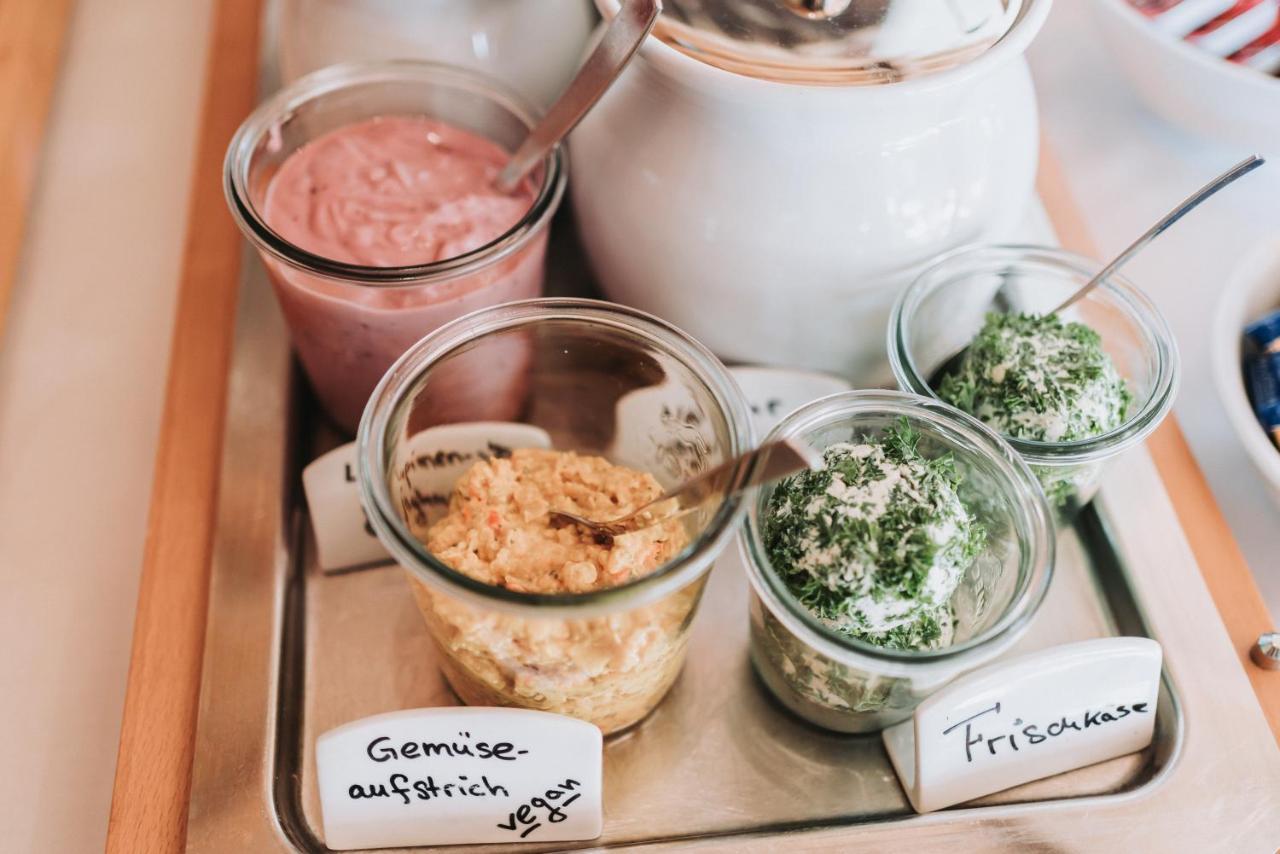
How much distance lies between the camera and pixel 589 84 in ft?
2.30

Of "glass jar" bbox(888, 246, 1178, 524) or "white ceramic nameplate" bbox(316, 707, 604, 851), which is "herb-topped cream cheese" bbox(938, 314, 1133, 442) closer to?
"glass jar" bbox(888, 246, 1178, 524)

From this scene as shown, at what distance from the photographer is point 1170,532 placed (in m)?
0.79

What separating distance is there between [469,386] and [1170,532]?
0.53 metres

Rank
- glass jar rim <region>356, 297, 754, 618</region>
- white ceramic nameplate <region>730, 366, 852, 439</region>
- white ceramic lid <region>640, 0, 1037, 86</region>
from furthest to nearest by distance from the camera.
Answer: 1. white ceramic nameplate <region>730, 366, 852, 439</region>
2. white ceramic lid <region>640, 0, 1037, 86</region>
3. glass jar rim <region>356, 297, 754, 618</region>

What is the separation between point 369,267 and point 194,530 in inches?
9.7

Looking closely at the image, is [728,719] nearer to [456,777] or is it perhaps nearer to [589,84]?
[456,777]

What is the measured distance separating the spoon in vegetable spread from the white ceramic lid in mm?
189

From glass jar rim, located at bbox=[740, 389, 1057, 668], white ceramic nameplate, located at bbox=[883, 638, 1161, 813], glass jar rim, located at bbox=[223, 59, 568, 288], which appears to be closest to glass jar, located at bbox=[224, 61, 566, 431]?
glass jar rim, located at bbox=[223, 59, 568, 288]

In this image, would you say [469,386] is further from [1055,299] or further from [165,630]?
Result: [1055,299]

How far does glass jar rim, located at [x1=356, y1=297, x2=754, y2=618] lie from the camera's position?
53 cm

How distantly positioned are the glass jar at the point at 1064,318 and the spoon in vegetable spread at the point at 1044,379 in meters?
0.02

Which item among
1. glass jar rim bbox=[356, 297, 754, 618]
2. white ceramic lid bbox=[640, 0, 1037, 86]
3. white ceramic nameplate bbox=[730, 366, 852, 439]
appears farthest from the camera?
white ceramic nameplate bbox=[730, 366, 852, 439]

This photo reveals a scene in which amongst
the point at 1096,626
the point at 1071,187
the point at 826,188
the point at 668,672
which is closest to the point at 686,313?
the point at 826,188

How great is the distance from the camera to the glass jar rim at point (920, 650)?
560 mm
